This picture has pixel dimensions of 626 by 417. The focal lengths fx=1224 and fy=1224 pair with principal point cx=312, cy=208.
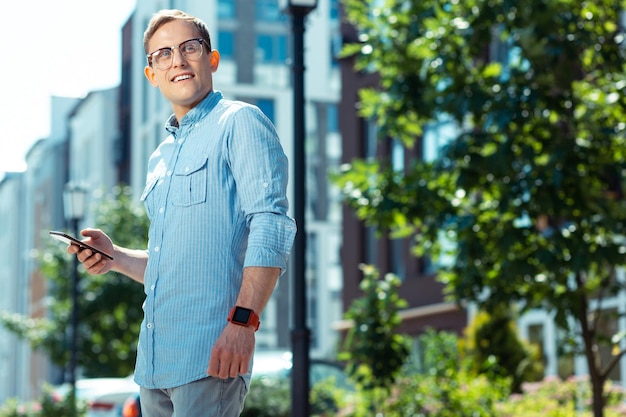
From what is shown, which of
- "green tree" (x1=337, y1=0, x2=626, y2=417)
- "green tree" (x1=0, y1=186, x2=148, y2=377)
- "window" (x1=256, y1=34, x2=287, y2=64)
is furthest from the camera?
"window" (x1=256, y1=34, x2=287, y2=64)

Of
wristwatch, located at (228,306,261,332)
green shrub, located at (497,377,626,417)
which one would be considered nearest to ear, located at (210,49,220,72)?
wristwatch, located at (228,306,261,332)

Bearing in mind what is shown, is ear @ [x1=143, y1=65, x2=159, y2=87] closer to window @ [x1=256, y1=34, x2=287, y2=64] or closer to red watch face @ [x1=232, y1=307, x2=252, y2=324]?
red watch face @ [x1=232, y1=307, x2=252, y2=324]

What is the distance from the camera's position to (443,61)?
10.6m

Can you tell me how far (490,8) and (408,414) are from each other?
4010 millimetres

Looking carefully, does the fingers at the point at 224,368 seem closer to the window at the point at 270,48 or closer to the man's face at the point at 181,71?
the man's face at the point at 181,71

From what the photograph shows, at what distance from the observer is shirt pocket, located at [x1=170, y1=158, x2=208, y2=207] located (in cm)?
346

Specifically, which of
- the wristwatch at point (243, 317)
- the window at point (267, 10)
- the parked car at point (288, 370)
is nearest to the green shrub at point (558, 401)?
the parked car at point (288, 370)

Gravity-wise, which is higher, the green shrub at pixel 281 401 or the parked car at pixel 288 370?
the parked car at pixel 288 370

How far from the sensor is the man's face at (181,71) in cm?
362

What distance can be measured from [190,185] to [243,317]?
0.47 meters

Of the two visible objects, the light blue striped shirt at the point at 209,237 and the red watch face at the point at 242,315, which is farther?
the light blue striped shirt at the point at 209,237

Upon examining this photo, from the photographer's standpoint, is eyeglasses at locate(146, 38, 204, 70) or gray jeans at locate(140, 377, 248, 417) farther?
eyeglasses at locate(146, 38, 204, 70)

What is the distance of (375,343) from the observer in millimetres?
12227

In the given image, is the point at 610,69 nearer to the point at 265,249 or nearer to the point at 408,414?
the point at 408,414
